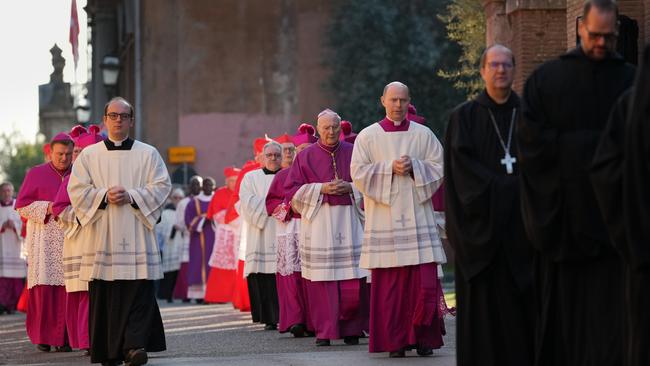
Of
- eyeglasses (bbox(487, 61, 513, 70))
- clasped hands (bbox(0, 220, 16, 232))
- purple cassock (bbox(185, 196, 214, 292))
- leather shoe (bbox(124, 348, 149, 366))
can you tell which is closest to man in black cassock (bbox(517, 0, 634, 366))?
eyeglasses (bbox(487, 61, 513, 70))

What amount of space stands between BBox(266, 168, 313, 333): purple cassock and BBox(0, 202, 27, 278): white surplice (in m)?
9.93

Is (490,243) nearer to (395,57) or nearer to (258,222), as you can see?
(258,222)

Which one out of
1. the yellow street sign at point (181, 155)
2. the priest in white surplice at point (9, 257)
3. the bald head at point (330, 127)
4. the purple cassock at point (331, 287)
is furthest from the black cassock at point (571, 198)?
the yellow street sign at point (181, 155)

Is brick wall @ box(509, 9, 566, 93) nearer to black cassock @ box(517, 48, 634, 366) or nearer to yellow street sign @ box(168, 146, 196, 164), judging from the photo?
black cassock @ box(517, 48, 634, 366)

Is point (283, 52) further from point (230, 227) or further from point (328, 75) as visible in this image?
point (230, 227)

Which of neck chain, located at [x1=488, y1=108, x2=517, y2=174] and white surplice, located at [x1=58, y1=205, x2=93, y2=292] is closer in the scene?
neck chain, located at [x1=488, y1=108, x2=517, y2=174]

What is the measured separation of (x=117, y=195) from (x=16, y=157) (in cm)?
10173

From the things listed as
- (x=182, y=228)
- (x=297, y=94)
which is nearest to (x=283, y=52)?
(x=297, y=94)

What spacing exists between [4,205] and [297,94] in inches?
596

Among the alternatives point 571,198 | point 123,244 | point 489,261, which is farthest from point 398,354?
point 571,198

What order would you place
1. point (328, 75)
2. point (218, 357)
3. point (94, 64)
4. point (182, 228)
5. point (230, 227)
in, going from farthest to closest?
point (94, 64) → point (328, 75) → point (182, 228) → point (230, 227) → point (218, 357)

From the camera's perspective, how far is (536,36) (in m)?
24.0

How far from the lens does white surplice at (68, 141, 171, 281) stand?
13.6m

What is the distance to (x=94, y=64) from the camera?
60531 mm
